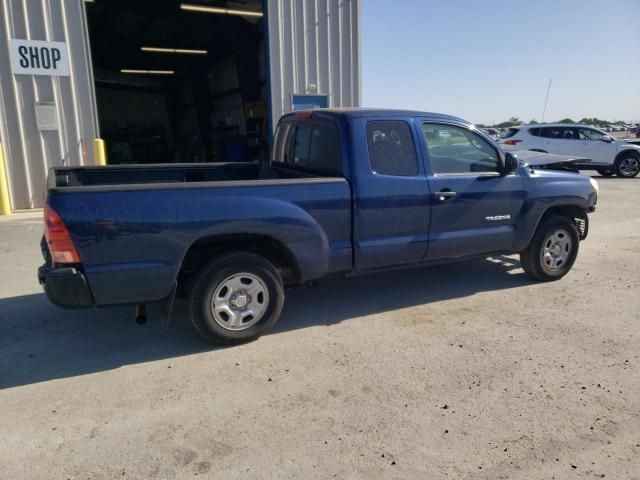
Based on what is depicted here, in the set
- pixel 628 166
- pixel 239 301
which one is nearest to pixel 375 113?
pixel 239 301

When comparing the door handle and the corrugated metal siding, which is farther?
the corrugated metal siding

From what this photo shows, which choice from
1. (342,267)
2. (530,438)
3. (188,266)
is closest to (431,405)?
(530,438)

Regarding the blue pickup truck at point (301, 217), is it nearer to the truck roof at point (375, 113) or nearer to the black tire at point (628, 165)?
the truck roof at point (375, 113)

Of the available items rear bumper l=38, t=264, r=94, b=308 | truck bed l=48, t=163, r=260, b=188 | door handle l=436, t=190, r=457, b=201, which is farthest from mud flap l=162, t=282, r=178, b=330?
door handle l=436, t=190, r=457, b=201

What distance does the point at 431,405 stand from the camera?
3.16 m

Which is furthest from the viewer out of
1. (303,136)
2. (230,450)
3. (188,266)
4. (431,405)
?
(303,136)

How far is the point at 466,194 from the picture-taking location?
4855mm

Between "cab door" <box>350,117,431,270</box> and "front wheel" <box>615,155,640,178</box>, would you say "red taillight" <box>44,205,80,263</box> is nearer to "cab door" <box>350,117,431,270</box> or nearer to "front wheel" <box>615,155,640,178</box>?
"cab door" <box>350,117,431,270</box>

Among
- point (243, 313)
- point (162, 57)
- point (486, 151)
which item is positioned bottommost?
point (243, 313)

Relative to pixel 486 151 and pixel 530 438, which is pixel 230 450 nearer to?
→ pixel 530 438

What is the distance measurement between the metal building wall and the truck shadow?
211 inches

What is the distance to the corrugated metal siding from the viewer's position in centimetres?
1165

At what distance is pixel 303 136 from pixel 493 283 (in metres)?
2.74

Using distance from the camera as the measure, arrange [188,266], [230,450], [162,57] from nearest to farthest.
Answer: [230,450] < [188,266] < [162,57]
